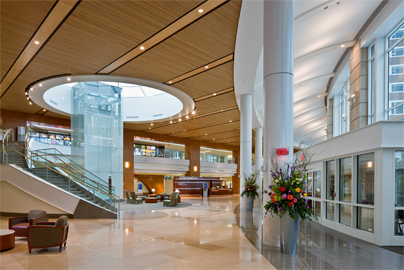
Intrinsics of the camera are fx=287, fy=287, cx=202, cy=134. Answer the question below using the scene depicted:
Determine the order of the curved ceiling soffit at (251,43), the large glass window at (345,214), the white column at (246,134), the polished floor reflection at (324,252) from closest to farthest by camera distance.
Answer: the polished floor reflection at (324,252) < the curved ceiling soffit at (251,43) < the large glass window at (345,214) < the white column at (246,134)

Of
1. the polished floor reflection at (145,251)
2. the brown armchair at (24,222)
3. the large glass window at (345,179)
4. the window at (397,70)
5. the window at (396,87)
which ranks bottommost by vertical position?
the polished floor reflection at (145,251)

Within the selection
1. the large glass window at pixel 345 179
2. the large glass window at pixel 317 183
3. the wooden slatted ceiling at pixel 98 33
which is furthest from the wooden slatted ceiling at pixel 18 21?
the large glass window at pixel 317 183

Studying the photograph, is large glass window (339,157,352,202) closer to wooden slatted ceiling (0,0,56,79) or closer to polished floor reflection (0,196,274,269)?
polished floor reflection (0,196,274,269)

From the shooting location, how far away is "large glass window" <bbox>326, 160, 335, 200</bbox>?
9.31m

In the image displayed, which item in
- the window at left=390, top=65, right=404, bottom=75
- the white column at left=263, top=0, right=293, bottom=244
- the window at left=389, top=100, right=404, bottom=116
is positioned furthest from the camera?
the window at left=390, top=65, right=404, bottom=75

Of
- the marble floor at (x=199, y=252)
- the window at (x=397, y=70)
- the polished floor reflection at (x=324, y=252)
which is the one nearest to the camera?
the polished floor reflection at (x=324, y=252)

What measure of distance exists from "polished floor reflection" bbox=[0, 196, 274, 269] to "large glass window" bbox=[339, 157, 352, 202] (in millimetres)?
3291

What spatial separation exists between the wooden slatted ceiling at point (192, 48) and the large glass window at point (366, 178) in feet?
16.0

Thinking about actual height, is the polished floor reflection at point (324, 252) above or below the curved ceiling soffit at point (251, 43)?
below

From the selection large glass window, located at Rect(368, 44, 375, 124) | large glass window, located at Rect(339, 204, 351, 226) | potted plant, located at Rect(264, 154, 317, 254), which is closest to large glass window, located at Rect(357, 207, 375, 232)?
large glass window, located at Rect(339, 204, 351, 226)

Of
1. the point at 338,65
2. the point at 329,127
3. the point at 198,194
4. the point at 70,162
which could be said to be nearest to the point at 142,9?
the point at 70,162

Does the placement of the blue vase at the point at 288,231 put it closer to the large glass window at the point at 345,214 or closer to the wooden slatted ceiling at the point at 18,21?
the large glass window at the point at 345,214

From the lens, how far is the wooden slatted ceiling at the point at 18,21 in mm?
6762

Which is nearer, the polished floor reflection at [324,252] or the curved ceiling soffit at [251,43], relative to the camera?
the polished floor reflection at [324,252]
